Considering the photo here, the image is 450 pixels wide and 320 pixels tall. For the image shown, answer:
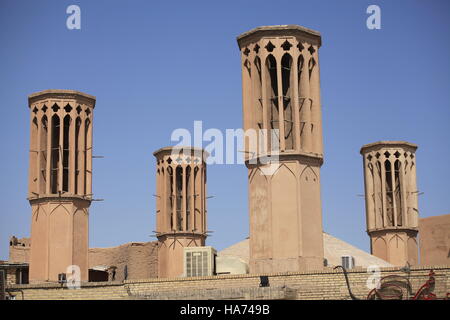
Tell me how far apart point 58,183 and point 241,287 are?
13466mm

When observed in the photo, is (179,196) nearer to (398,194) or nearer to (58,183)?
(398,194)

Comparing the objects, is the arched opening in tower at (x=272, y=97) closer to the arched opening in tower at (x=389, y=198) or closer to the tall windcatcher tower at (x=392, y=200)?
the tall windcatcher tower at (x=392, y=200)

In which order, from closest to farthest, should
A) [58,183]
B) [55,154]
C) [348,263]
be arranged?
[348,263] → [58,183] → [55,154]

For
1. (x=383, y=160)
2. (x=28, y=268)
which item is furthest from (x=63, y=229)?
(x=383, y=160)

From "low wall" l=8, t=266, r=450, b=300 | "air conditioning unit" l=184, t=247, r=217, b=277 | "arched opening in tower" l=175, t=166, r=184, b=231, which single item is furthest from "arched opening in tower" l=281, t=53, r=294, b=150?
"arched opening in tower" l=175, t=166, r=184, b=231

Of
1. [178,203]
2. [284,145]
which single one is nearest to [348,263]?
[284,145]

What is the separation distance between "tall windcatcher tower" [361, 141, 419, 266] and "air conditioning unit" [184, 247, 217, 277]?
834 inches

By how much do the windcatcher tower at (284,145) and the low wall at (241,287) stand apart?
9.90 ft

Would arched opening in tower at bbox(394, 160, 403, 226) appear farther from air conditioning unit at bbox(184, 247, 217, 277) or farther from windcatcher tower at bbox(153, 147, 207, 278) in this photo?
air conditioning unit at bbox(184, 247, 217, 277)

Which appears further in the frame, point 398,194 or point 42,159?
point 398,194

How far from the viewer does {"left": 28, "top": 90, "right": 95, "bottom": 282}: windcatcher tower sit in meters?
36.9

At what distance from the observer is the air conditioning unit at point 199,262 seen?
29234mm

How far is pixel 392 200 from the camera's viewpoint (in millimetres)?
48719
